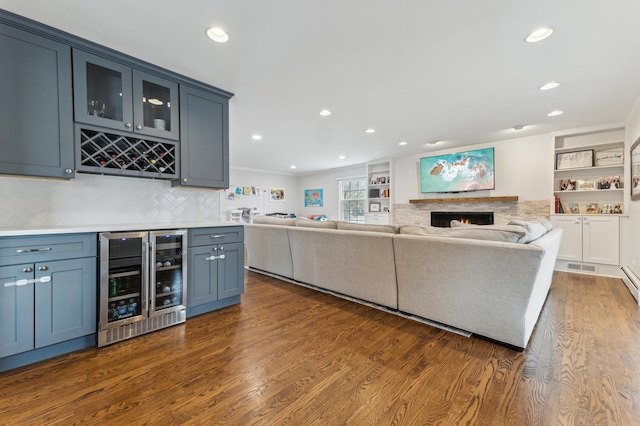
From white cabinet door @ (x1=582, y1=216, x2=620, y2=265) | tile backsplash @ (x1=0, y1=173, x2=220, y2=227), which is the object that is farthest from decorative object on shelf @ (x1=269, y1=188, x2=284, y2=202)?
white cabinet door @ (x1=582, y1=216, x2=620, y2=265)

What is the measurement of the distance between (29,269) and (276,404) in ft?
6.11

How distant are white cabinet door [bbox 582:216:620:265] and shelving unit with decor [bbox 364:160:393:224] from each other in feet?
12.1

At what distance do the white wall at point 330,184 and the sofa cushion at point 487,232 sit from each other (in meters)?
5.88

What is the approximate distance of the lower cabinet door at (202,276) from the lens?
8.27 feet

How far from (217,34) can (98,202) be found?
6.21 feet

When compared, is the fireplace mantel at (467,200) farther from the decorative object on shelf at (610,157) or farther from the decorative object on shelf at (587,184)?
the decorative object on shelf at (610,157)

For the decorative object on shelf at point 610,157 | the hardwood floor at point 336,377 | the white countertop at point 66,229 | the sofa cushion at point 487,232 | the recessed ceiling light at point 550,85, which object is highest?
the recessed ceiling light at point 550,85

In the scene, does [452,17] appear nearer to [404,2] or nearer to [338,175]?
[404,2]

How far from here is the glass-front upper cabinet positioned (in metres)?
2.17

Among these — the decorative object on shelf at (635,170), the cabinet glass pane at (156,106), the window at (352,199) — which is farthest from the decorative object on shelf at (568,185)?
the cabinet glass pane at (156,106)

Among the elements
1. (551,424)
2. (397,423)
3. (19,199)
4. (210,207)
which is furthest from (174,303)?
(551,424)

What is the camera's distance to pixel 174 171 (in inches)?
106

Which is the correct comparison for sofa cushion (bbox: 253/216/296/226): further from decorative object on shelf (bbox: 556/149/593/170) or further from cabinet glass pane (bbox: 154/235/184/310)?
decorative object on shelf (bbox: 556/149/593/170)

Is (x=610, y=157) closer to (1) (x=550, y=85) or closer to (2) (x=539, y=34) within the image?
(1) (x=550, y=85)
